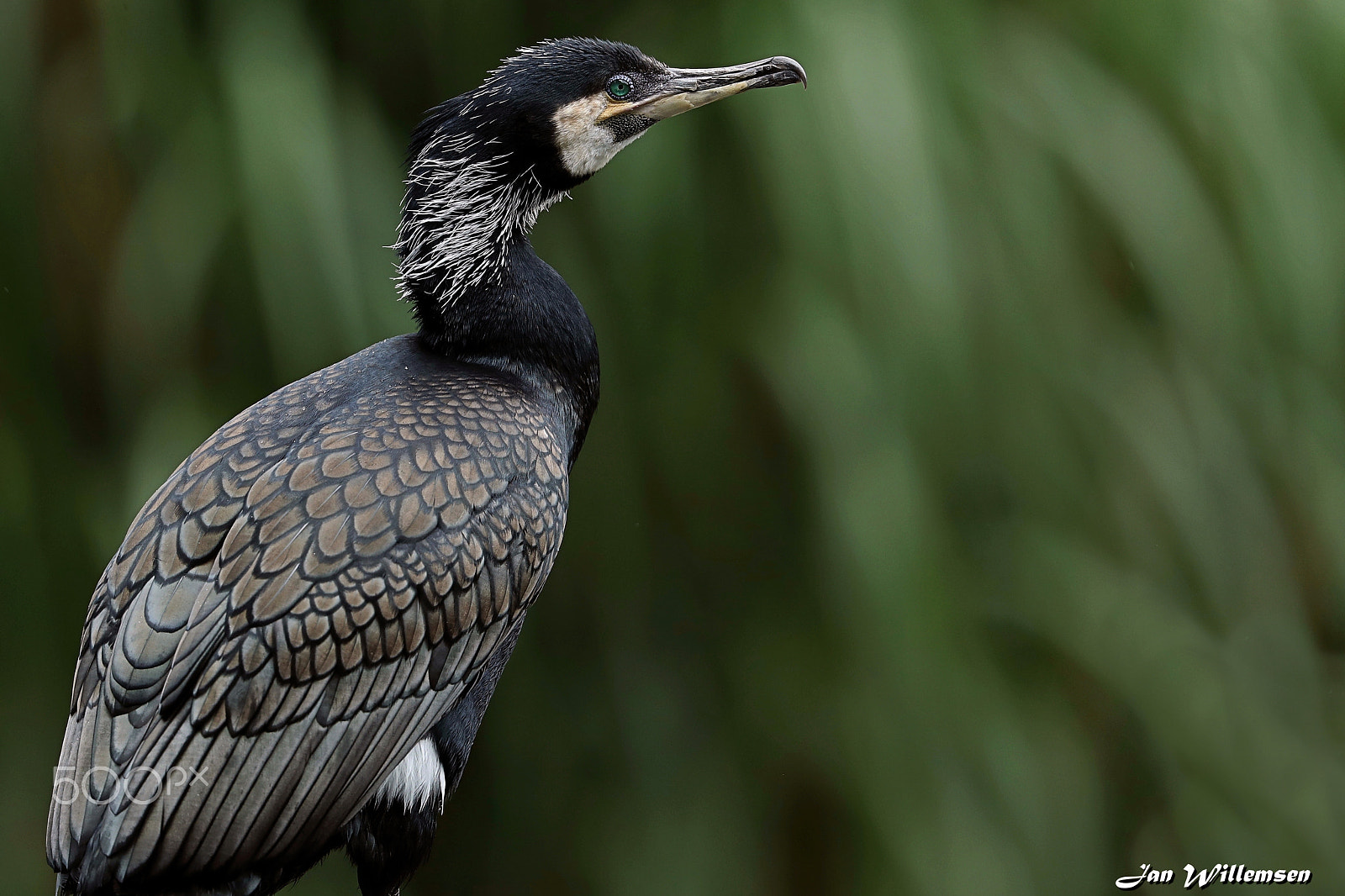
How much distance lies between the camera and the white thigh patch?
4.64ft

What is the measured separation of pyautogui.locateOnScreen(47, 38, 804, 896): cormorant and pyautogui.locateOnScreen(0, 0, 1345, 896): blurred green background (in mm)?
487

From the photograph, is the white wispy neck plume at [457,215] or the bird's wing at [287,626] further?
the white wispy neck plume at [457,215]

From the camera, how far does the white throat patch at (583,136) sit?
1.48 metres

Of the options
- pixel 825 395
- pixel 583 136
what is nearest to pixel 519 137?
pixel 583 136

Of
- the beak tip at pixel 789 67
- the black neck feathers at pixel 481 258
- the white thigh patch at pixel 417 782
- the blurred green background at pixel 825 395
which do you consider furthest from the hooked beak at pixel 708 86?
the white thigh patch at pixel 417 782

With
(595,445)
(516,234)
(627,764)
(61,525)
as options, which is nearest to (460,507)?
(516,234)

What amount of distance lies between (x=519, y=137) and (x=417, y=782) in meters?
Answer: 0.82

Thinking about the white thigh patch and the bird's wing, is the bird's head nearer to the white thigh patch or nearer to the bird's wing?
the bird's wing

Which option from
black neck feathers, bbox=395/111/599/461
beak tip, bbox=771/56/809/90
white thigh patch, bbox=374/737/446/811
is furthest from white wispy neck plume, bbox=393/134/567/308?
white thigh patch, bbox=374/737/446/811

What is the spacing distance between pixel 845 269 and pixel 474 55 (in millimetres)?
774

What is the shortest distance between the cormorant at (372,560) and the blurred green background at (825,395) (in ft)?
1.60

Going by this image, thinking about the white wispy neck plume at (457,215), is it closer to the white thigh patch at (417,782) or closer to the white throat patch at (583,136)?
the white throat patch at (583,136)

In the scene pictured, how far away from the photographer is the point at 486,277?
152 centimetres

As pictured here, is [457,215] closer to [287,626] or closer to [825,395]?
[287,626]
